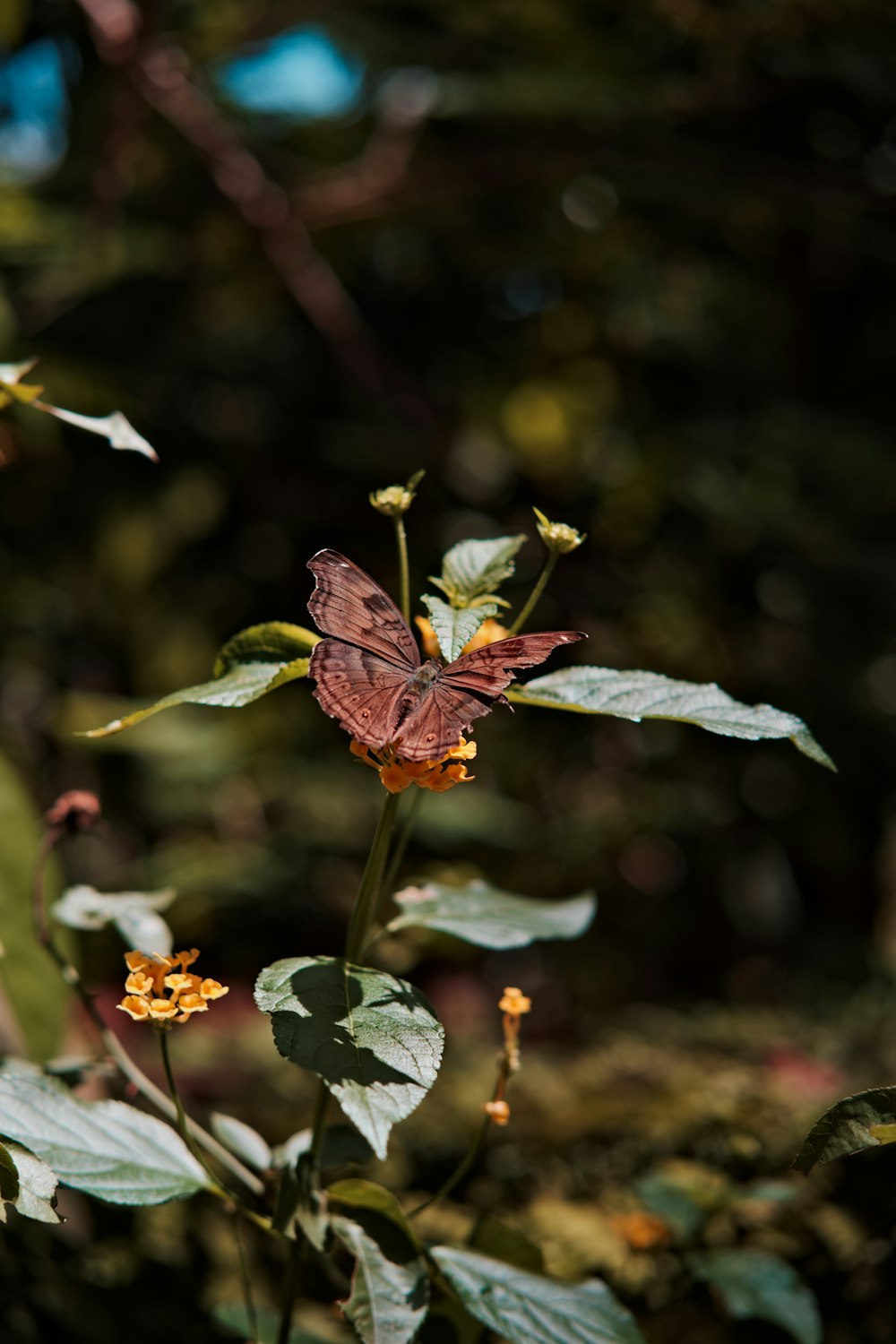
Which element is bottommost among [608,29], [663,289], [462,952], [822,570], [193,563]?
[462,952]

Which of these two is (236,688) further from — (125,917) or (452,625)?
(125,917)

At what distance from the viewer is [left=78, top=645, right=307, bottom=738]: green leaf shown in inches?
21.2

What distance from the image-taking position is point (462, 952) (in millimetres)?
1816

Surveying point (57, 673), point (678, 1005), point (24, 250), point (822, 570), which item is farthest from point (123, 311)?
point (678, 1005)

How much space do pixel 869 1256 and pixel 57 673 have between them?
2.28 m

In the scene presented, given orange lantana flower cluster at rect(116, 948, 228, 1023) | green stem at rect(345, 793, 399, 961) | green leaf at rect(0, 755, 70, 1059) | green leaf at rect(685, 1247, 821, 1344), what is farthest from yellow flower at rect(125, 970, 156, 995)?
green leaf at rect(685, 1247, 821, 1344)

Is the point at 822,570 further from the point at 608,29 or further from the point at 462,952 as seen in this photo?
the point at 608,29

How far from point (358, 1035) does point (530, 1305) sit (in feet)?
0.79

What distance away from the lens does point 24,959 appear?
894mm

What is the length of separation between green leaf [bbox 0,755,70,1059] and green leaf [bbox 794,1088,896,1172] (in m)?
0.58

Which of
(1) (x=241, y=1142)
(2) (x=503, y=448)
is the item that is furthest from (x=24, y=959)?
(2) (x=503, y=448)

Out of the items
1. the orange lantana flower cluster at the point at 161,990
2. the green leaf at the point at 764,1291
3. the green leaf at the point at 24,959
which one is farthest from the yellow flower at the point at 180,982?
the green leaf at the point at 764,1291

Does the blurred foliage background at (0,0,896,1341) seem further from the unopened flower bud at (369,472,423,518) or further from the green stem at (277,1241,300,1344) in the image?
the unopened flower bud at (369,472,423,518)

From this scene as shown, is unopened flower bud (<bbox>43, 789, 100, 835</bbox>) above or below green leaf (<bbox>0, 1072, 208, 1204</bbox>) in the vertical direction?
above
